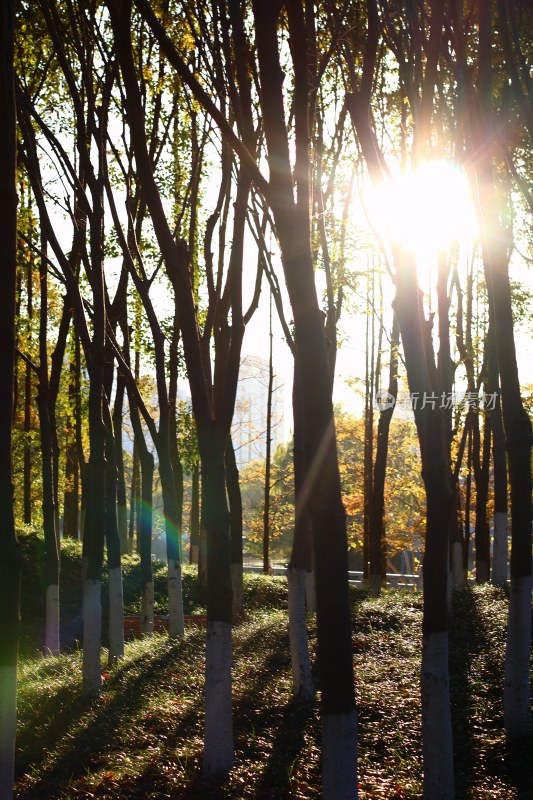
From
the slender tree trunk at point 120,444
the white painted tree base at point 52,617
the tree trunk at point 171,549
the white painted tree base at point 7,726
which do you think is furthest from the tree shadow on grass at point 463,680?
the white painted tree base at point 52,617

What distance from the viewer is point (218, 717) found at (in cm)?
594

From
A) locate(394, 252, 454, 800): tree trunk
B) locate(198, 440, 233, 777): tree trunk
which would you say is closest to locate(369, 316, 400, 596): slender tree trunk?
locate(198, 440, 233, 777): tree trunk

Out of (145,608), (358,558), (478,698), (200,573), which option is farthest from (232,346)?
(358,558)

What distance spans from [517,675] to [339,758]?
2.88 meters

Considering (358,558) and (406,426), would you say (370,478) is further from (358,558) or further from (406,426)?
(358,558)

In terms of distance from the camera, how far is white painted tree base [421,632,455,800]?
201 inches

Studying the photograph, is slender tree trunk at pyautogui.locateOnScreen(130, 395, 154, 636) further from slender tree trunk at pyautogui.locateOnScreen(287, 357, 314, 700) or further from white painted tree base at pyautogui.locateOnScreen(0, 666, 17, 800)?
white painted tree base at pyautogui.locateOnScreen(0, 666, 17, 800)

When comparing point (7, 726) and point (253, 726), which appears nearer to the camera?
point (7, 726)

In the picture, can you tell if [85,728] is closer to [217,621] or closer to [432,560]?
[217,621]

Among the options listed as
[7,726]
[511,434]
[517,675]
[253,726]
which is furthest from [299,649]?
[7,726]

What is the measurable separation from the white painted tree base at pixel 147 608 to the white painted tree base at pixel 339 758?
8.66m

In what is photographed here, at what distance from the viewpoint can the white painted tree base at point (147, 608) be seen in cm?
1277

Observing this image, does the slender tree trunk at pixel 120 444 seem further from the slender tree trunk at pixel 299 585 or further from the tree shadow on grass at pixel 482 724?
the tree shadow on grass at pixel 482 724

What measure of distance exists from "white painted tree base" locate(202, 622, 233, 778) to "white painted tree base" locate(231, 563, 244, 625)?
899 cm
